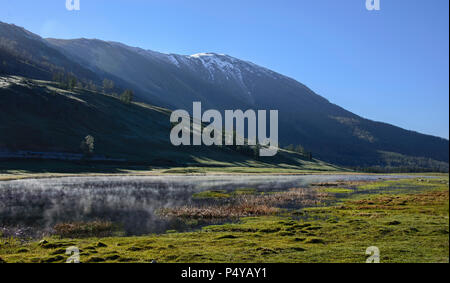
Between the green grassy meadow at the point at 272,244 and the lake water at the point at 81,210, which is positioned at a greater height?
the green grassy meadow at the point at 272,244

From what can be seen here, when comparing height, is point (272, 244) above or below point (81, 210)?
above

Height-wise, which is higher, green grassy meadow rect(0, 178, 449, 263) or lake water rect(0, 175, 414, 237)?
green grassy meadow rect(0, 178, 449, 263)

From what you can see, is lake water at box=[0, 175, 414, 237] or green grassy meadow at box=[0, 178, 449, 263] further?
lake water at box=[0, 175, 414, 237]

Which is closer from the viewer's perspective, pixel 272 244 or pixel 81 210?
pixel 272 244

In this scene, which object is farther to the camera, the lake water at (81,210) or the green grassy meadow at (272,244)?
the lake water at (81,210)
